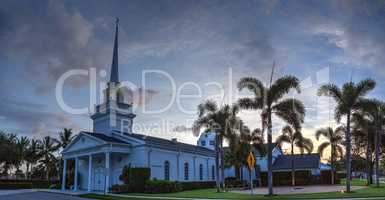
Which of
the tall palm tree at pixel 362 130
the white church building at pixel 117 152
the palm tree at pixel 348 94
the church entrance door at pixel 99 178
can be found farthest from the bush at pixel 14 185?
the tall palm tree at pixel 362 130

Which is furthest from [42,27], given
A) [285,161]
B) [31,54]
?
[285,161]

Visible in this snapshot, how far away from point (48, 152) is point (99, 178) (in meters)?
34.8

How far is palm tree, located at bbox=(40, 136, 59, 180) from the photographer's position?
74625mm

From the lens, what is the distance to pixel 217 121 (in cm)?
3891

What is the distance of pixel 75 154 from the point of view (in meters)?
47.1

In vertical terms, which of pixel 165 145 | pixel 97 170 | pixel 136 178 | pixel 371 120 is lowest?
pixel 136 178

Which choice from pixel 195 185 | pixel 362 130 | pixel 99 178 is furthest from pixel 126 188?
pixel 362 130

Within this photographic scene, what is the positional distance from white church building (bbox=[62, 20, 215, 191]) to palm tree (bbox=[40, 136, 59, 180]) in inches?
1056

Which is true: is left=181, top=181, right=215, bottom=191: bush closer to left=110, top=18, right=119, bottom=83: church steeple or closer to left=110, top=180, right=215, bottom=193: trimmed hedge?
left=110, top=180, right=215, bottom=193: trimmed hedge

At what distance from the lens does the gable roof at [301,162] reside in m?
60.2

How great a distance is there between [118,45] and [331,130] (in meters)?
34.5

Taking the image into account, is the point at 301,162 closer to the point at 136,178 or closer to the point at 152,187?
the point at 152,187

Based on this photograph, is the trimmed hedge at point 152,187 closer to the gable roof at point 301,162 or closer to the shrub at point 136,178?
the shrub at point 136,178

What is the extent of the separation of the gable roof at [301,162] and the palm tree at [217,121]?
26474 millimetres
